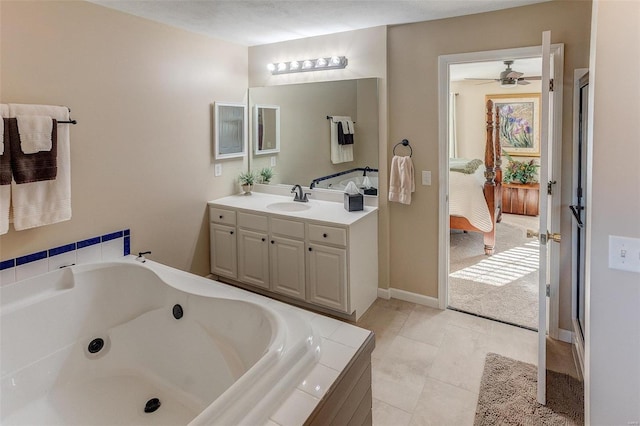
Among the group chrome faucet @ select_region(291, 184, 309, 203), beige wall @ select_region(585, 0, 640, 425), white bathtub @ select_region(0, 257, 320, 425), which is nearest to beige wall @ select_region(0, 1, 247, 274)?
white bathtub @ select_region(0, 257, 320, 425)

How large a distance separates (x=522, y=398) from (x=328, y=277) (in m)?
1.47

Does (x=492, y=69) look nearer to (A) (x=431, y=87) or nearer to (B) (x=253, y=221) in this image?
(A) (x=431, y=87)

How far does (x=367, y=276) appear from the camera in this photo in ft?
10.5

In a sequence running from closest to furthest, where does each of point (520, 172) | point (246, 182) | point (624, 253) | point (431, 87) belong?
1. point (624, 253)
2. point (431, 87)
3. point (246, 182)
4. point (520, 172)

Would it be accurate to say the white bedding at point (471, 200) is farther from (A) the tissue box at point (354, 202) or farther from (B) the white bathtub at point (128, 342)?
(B) the white bathtub at point (128, 342)

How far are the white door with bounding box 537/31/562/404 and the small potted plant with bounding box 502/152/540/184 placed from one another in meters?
4.37

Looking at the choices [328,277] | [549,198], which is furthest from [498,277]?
[328,277]

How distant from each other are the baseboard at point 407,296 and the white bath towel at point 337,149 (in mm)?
1252

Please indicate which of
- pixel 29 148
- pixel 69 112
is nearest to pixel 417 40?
pixel 69 112

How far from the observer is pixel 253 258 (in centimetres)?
333

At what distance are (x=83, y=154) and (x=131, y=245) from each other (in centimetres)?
76

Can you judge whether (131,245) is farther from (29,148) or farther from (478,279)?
(478,279)

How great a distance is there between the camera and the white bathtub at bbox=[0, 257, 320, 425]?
6.22ft

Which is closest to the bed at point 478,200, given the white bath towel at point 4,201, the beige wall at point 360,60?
the beige wall at point 360,60
